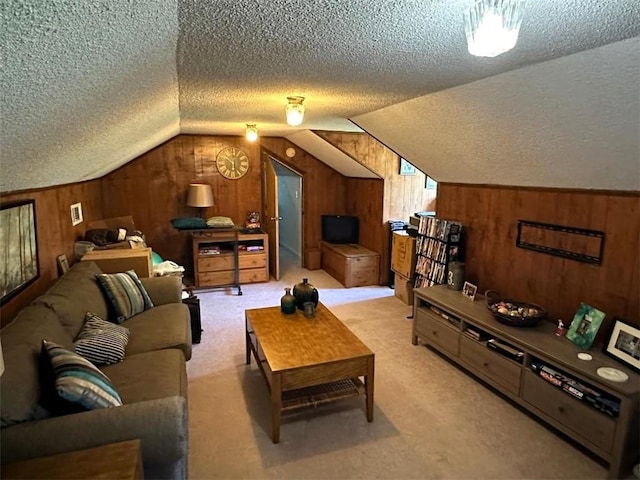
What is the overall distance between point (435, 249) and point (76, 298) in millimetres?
3164

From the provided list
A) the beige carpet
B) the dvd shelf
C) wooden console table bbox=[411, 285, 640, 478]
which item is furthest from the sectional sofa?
the dvd shelf

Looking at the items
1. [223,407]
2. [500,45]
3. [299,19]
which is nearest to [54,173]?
[223,407]

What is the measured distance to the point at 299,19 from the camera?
1354mm

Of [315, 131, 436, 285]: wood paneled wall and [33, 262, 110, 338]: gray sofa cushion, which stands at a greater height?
[315, 131, 436, 285]: wood paneled wall

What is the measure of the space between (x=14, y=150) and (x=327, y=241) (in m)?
A: 4.77

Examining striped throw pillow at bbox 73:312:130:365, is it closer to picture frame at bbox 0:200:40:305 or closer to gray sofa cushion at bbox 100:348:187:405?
gray sofa cushion at bbox 100:348:187:405

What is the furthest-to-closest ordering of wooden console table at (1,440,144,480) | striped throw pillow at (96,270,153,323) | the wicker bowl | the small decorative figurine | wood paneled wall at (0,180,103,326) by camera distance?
striped throw pillow at (96,270,153,323), the wicker bowl, the small decorative figurine, wood paneled wall at (0,180,103,326), wooden console table at (1,440,144,480)

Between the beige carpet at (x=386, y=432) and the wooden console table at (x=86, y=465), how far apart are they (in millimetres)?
783

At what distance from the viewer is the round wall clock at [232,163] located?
5859 mm

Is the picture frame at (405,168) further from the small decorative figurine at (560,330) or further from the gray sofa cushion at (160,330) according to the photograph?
the gray sofa cushion at (160,330)

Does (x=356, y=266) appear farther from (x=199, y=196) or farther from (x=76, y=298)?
(x=76, y=298)

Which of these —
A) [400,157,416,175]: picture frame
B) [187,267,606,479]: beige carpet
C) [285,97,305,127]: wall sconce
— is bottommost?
[187,267,606,479]: beige carpet

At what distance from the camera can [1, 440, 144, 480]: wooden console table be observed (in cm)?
135

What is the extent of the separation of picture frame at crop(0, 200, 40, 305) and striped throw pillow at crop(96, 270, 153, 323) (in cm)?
46
